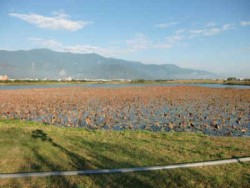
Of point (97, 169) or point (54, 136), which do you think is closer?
point (97, 169)

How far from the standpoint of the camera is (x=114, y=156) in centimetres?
1063

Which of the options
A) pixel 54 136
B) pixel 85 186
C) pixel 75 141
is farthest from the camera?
pixel 54 136

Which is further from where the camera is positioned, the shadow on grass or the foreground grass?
the foreground grass

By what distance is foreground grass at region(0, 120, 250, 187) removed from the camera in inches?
323

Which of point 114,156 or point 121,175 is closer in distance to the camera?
point 121,175

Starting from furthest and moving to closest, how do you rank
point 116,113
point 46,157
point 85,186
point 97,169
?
point 116,113 → point 46,157 → point 97,169 → point 85,186

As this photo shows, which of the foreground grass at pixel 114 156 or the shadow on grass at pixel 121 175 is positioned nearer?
the shadow on grass at pixel 121 175

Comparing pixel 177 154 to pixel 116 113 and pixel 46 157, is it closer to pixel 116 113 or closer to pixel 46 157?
pixel 46 157

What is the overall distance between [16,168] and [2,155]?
1.76 m

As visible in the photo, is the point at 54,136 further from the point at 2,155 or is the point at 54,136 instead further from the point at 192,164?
the point at 192,164

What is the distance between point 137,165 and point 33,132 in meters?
7.52

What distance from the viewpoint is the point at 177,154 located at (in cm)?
1098

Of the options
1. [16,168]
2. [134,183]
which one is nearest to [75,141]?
[16,168]

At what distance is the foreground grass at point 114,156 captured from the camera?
323 inches
